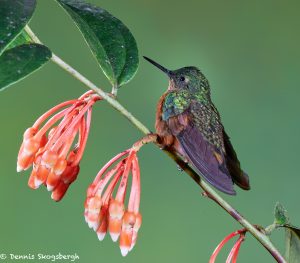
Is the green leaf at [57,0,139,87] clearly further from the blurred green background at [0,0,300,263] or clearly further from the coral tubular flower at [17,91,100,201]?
the blurred green background at [0,0,300,263]

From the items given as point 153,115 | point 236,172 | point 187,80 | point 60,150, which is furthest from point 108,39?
point 153,115

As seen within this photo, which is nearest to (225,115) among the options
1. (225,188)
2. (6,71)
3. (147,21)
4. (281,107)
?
(281,107)

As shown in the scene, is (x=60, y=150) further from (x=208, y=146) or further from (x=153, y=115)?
(x=153, y=115)

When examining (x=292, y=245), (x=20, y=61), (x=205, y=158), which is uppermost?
(x=20, y=61)

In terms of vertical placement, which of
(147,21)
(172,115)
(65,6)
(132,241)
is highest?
(147,21)

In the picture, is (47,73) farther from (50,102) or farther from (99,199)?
(99,199)

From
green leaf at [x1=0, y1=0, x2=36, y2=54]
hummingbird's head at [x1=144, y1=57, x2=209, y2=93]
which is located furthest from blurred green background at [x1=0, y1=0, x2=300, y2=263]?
green leaf at [x1=0, y1=0, x2=36, y2=54]

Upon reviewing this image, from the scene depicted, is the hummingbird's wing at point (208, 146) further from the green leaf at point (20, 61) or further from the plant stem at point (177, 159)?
the green leaf at point (20, 61)
